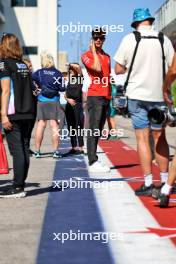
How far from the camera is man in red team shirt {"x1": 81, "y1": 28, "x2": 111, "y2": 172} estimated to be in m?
8.67

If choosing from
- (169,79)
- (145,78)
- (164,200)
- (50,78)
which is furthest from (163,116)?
(50,78)

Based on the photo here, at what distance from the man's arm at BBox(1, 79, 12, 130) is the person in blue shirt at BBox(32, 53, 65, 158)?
4216 mm

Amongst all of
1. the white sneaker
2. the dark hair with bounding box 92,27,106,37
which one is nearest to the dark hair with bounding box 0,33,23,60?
the dark hair with bounding box 92,27,106,37

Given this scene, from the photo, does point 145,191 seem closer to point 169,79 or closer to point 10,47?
point 169,79

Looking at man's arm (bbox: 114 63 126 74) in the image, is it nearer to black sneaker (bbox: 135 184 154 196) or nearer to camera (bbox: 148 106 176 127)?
camera (bbox: 148 106 176 127)

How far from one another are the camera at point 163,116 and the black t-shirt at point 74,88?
5.76 metres

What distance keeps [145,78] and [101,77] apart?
6.70 feet

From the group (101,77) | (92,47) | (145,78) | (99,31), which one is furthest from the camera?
(101,77)

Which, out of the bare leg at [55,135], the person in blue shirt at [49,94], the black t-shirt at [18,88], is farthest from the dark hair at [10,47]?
the bare leg at [55,135]

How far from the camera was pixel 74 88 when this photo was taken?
12.3 meters

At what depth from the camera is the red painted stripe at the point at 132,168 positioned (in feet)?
18.8

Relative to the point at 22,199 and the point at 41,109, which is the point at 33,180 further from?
the point at 41,109

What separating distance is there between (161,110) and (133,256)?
87.8 inches

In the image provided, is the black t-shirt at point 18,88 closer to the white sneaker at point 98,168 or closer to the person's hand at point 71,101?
the white sneaker at point 98,168
